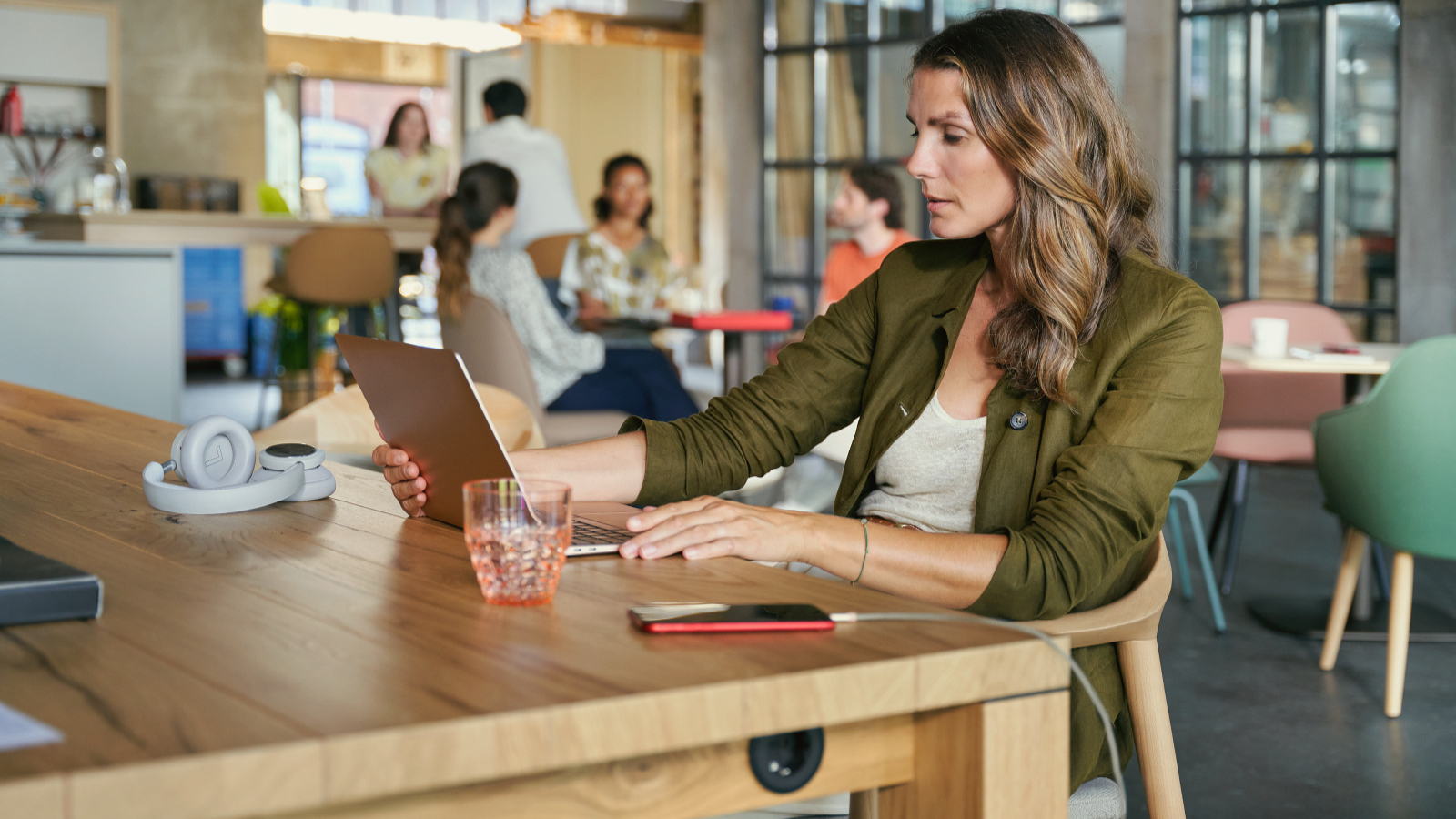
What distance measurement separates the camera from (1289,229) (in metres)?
6.01

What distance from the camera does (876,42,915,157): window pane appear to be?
750cm

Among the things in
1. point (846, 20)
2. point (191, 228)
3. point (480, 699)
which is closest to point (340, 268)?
point (191, 228)

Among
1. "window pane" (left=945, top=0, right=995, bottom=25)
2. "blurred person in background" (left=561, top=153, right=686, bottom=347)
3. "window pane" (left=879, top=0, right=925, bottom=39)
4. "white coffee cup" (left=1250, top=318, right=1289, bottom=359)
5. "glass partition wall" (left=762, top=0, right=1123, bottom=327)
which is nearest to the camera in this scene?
"white coffee cup" (left=1250, top=318, right=1289, bottom=359)

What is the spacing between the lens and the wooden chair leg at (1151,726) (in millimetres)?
1360

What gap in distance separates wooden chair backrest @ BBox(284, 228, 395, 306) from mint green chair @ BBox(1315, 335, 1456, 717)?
4362 mm

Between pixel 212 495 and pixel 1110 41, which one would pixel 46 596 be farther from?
pixel 1110 41

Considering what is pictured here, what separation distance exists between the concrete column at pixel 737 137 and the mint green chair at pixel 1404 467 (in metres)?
5.25

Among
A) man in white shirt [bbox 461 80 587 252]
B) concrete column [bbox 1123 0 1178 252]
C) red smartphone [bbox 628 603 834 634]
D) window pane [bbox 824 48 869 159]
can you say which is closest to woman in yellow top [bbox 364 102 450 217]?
man in white shirt [bbox 461 80 587 252]

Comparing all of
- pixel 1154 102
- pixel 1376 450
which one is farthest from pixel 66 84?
pixel 1376 450

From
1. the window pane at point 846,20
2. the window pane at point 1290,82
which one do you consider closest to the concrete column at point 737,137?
the window pane at point 846,20

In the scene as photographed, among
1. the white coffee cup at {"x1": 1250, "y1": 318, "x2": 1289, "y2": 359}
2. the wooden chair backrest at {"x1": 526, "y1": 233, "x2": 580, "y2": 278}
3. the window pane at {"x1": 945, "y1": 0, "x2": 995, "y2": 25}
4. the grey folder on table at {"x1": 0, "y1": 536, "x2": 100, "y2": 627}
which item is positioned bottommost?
the grey folder on table at {"x1": 0, "y1": 536, "x2": 100, "y2": 627}

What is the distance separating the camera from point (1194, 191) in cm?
634

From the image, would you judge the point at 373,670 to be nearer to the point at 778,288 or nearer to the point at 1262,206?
the point at 1262,206

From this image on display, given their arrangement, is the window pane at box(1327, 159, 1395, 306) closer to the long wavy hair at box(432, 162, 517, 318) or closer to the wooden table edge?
the long wavy hair at box(432, 162, 517, 318)
